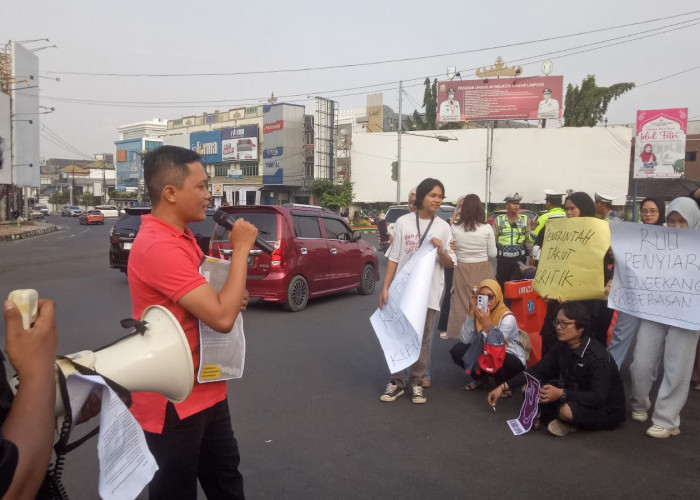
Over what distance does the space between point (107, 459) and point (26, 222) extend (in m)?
51.8

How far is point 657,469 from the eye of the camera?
148 inches

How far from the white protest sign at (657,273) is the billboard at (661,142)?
33618 millimetres

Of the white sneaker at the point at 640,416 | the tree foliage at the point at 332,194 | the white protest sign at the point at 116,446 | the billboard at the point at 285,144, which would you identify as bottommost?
the white sneaker at the point at 640,416

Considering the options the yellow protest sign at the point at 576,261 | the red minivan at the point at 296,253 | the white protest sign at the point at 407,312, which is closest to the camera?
Answer: the white protest sign at the point at 407,312

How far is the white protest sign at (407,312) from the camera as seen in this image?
15.0 ft

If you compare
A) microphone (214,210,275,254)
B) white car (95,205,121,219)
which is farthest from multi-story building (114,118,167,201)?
microphone (214,210,275,254)

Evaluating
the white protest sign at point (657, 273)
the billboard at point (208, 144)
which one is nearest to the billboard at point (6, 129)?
the billboard at point (208, 144)

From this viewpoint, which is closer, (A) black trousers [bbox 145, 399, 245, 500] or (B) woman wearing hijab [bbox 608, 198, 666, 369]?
(A) black trousers [bbox 145, 399, 245, 500]

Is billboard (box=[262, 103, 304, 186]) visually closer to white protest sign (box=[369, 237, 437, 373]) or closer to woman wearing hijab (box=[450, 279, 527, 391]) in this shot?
woman wearing hijab (box=[450, 279, 527, 391])

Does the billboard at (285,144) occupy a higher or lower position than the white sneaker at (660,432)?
higher

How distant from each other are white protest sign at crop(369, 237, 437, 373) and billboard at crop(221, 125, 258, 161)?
210 ft

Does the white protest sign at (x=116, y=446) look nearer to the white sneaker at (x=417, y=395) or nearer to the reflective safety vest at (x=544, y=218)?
the white sneaker at (x=417, y=395)

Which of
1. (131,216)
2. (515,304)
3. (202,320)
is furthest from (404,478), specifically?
(131,216)

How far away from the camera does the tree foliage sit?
5331 centimetres
